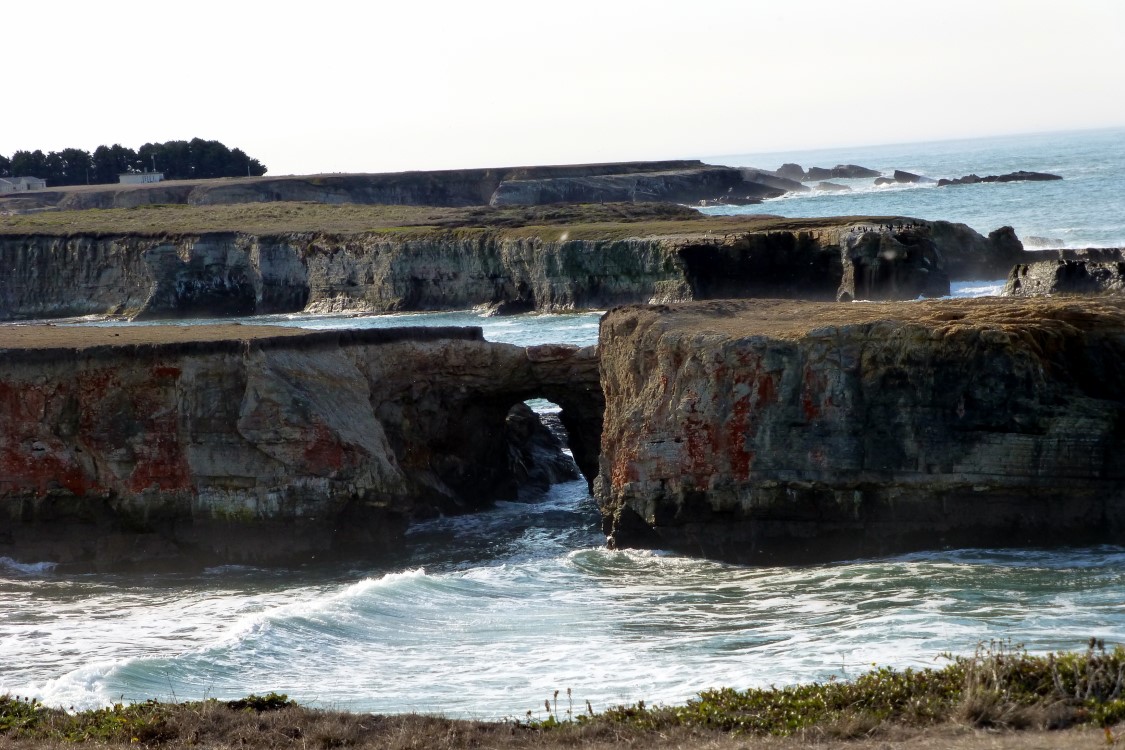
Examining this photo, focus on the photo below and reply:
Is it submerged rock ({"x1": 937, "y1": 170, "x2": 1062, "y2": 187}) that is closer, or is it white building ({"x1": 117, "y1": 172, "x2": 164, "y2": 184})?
submerged rock ({"x1": 937, "y1": 170, "x2": 1062, "y2": 187})

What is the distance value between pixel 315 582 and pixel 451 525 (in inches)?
143

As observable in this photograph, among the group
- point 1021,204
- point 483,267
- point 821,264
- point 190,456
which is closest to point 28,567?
point 190,456

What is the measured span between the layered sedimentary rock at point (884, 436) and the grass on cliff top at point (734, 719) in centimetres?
596

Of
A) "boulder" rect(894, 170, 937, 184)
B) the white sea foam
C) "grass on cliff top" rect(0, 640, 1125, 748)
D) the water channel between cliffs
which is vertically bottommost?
the white sea foam

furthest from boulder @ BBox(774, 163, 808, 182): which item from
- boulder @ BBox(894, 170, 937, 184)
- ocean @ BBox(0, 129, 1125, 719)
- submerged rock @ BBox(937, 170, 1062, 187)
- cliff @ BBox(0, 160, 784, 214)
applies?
ocean @ BBox(0, 129, 1125, 719)

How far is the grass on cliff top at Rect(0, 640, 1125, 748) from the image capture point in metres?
10.1

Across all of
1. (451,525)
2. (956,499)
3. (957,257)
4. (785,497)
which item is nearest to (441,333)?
(451,525)

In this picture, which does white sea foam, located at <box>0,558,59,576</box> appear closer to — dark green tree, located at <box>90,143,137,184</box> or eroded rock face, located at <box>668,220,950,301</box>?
eroded rock face, located at <box>668,220,950,301</box>

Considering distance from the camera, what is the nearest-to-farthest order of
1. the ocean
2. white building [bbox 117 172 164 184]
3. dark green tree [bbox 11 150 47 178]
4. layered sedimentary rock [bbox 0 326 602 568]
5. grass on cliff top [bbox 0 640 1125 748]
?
grass on cliff top [bbox 0 640 1125 748] < the ocean < layered sedimentary rock [bbox 0 326 602 568] < white building [bbox 117 172 164 184] < dark green tree [bbox 11 150 47 178]

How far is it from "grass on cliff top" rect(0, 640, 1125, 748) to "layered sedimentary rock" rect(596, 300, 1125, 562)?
5964 mm

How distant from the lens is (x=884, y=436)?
1752cm

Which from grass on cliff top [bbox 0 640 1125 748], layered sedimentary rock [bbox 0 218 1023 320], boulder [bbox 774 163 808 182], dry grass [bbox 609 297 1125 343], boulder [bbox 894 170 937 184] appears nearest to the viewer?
grass on cliff top [bbox 0 640 1125 748]

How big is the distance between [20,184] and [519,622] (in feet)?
336

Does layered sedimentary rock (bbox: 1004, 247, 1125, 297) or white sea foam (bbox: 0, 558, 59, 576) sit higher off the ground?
layered sedimentary rock (bbox: 1004, 247, 1125, 297)
